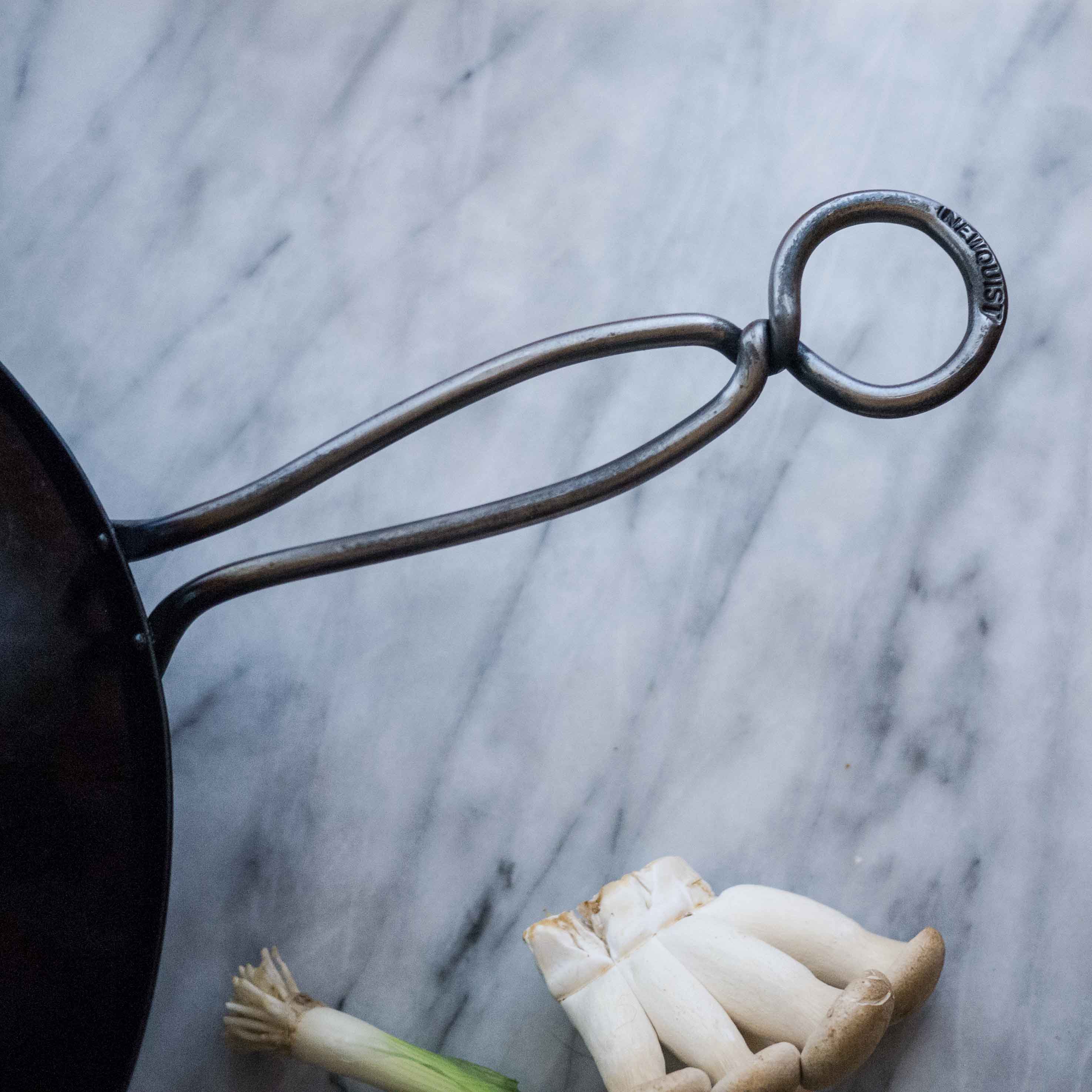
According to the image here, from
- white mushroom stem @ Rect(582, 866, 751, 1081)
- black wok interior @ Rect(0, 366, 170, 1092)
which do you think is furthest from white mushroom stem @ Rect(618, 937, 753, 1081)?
black wok interior @ Rect(0, 366, 170, 1092)

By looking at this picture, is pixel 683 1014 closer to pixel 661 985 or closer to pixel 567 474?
pixel 661 985

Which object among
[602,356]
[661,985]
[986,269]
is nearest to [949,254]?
[986,269]

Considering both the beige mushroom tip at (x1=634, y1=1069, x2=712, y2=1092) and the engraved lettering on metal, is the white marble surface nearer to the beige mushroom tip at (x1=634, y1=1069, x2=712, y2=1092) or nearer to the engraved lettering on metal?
the beige mushroom tip at (x1=634, y1=1069, x2=712, y2=1092)

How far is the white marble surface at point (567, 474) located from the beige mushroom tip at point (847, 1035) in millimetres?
79

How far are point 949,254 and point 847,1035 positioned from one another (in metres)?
0.34

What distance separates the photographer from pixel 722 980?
0.46 meters

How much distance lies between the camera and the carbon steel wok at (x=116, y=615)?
348 millimetres

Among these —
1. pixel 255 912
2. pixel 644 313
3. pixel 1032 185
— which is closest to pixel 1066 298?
pixel 1032 185

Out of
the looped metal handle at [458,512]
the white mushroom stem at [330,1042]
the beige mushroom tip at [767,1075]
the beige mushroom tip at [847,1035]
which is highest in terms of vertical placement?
the looped metal handle at [458,512]

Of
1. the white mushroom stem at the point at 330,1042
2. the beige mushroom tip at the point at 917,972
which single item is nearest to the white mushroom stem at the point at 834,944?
the beige mushroom tip at the point at 917,972

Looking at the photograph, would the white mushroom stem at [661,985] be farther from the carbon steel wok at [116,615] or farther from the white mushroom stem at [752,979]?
the carbon steel wok at [116,615]

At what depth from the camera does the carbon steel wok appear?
35 centimetres

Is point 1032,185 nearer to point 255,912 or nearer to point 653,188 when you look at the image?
point 653,188

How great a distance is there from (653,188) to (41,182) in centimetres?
36
